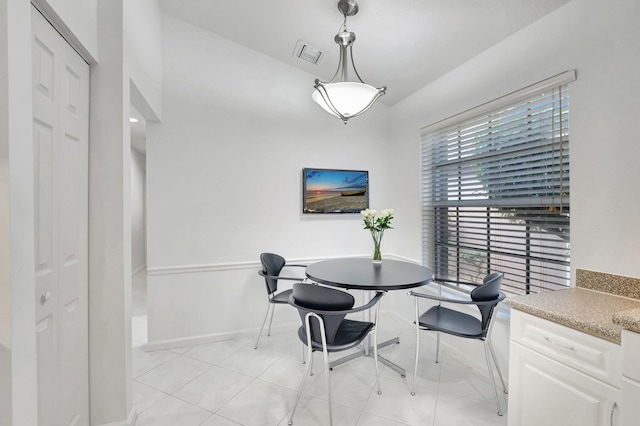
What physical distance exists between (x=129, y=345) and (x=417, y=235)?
9.13ft

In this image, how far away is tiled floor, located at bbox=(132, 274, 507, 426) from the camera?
1.90 metres

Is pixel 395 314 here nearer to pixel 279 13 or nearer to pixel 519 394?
pixel 519 394

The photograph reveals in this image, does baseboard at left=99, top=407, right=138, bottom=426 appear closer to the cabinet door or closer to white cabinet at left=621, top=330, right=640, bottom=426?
the cabinet door

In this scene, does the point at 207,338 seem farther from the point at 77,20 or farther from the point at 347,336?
the point at 77,20

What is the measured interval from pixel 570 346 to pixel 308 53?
308 cm

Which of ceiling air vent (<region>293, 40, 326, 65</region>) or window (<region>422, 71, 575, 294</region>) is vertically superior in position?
ceiling air vent (<region>293, 40, 326, 65</region>)

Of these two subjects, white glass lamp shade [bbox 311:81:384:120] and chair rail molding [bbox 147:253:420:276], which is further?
chair rail molding [bbox 147:253:420:276]

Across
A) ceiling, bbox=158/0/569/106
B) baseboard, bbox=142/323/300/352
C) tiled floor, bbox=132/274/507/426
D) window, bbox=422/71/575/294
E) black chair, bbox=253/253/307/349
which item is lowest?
tiled floor, bbox=132/274/507/426

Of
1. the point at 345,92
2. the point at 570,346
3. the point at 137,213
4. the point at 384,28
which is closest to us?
the point at 570,346

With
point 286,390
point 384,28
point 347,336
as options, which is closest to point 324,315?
point 347,336

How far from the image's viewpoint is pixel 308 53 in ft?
9.95

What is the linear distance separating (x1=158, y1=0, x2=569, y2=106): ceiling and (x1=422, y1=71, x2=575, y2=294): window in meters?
0.53

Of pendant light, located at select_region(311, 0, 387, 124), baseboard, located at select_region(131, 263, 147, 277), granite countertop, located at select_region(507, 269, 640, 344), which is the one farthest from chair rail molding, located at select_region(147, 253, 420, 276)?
baseboard, located at select_region(131, 263, 147, 277)

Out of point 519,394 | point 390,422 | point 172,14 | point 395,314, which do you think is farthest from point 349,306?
point 172,14
